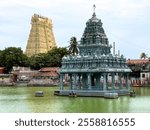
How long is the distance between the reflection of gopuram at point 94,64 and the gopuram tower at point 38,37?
1758 inches

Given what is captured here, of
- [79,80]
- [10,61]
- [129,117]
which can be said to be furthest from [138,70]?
[129,117]

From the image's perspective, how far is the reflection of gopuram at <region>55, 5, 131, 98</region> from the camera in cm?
3959

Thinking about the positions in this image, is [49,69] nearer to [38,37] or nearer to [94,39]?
[38,37]

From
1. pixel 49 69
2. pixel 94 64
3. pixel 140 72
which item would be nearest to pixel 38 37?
pixel 49 69

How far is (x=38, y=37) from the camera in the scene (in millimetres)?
87500

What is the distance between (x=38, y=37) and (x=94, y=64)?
159 feet

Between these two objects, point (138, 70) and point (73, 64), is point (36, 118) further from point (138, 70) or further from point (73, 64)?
point (138, 70)

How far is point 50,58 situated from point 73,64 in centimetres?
3720

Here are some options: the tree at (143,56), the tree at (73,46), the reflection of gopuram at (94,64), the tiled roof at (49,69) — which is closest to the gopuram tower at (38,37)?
the tiled roof at (49,69)

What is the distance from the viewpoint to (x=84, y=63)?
40.5 m

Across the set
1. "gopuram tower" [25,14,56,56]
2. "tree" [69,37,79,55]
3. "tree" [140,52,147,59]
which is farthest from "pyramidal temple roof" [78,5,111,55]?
"gopuram tower" [25,14,56,56]

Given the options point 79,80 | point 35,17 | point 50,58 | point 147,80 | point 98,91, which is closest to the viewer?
point 98,91

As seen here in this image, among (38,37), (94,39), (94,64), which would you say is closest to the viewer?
(94,64)

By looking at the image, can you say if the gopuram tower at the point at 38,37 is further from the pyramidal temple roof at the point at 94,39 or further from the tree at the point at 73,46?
the pyramidal temple roof at the point at 94,39
